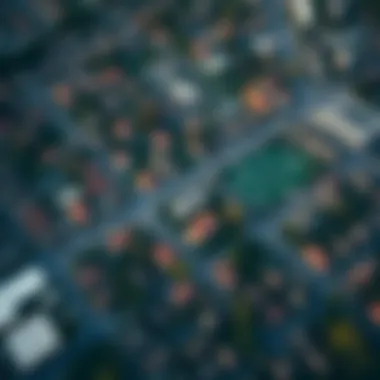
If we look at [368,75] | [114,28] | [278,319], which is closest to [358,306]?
[278,319]

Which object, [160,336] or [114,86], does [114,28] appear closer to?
[114,86]

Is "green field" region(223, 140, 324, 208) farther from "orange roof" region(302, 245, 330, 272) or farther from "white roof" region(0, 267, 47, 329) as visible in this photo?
"white roof" region(0, 267, 47, 329)

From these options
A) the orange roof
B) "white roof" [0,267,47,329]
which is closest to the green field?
the orange roof

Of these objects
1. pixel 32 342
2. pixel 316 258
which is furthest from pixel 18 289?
pixel 316 258

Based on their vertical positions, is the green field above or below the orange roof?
above

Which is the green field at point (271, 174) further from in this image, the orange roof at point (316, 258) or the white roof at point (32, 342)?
the white roof at point (32, 342)

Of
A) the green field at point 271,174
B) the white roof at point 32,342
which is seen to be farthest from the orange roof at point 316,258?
the white roof at point 32,342
